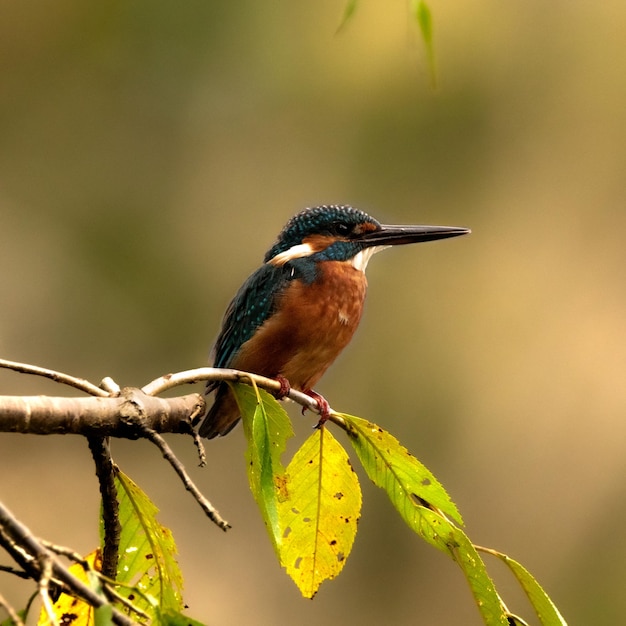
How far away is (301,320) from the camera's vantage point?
1803 millimetres

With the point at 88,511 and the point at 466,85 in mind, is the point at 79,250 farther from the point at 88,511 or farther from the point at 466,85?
the point at 466,85

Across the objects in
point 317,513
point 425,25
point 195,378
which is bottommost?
point 317,513

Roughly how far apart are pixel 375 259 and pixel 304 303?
2979mm

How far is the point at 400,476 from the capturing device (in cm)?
94

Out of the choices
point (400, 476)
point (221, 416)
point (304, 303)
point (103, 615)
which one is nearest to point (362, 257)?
point (304, 303)

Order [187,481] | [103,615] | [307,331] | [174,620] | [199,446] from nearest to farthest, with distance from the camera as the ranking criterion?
[103,615]
[174,620]
[187,481]
[199,446]
[307,331]

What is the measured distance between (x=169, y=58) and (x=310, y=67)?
0.74 meters

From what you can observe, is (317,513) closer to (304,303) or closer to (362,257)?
(304,303)

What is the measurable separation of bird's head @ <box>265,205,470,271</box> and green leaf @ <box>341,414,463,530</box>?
0.99 meters

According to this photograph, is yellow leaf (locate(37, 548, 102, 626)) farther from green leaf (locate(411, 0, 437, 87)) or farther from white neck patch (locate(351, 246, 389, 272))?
white neck patch (locate(351, 246, 389, 272))

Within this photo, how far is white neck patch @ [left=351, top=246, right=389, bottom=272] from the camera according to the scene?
196 centimetres

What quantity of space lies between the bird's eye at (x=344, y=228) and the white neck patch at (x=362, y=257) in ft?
0.16

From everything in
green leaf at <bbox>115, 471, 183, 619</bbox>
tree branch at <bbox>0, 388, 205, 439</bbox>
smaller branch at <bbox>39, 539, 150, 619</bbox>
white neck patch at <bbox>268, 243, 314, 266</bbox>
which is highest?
white neck patch at <bbox>268, 243, 314, 266</bbox>

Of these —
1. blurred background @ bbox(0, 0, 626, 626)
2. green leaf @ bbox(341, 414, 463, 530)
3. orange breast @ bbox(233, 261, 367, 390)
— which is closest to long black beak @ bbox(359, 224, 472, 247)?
orange breast @ bbox(233, 261, 367, 390)
